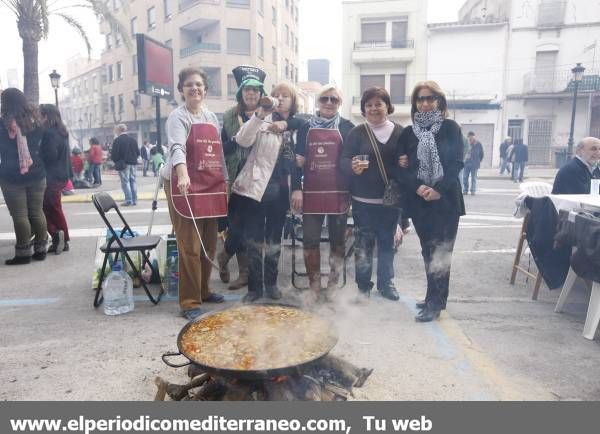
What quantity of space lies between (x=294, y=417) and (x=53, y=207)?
5098mm

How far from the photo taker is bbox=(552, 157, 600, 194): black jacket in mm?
4535

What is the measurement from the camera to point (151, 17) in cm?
1652

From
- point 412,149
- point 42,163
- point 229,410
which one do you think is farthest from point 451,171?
point 42,163

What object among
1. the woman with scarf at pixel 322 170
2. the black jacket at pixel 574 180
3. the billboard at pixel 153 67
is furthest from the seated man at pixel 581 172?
the billboard at pixel 153 67

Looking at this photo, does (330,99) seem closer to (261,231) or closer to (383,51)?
(261,231)

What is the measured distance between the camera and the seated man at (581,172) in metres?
4.54

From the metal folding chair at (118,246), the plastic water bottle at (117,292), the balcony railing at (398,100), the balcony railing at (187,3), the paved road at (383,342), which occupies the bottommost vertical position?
the paved road at (383,342)

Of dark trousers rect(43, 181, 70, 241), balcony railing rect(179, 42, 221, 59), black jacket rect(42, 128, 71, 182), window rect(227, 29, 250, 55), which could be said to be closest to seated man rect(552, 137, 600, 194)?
black jacket rect(42, 128, 71, 182)

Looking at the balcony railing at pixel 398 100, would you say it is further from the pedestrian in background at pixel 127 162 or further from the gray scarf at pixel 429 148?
the gray scarf at pixel 429 148

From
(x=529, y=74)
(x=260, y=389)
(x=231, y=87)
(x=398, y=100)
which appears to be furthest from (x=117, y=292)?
(x=529, y=74)

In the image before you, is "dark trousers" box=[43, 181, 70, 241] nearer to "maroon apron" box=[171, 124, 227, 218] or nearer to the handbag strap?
"maroon apron" box=[171, 124, 227, 218]

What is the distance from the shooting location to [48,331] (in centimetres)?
345

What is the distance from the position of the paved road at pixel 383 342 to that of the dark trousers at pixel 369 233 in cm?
33

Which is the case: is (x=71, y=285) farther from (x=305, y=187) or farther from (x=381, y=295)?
(x=381, y=295)
